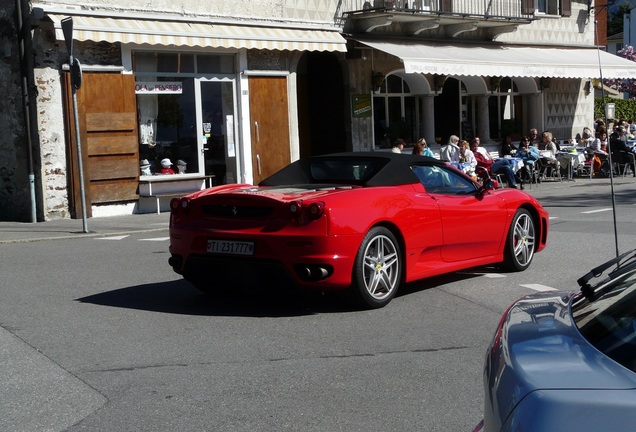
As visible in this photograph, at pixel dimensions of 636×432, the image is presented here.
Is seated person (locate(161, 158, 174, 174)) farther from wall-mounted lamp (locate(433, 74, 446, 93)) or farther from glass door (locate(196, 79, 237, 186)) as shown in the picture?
wall-mounted lamp (locate(433, 74, 446, 93))

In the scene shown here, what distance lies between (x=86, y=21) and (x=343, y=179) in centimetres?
1019

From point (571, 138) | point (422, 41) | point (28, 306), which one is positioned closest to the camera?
point (28, 306)

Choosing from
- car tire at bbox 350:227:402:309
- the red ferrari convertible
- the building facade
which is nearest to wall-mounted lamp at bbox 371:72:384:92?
the building facade

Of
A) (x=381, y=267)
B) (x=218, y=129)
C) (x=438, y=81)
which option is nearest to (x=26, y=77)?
(x=218, y=129)

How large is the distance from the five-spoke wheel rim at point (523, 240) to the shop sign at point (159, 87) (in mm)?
10717

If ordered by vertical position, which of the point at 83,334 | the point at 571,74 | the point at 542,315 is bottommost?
the point at 83,334

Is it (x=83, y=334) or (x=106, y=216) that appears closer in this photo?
(x=83, y=334)

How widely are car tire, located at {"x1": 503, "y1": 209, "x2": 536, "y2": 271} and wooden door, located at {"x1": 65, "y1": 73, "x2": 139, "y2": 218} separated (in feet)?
32.8

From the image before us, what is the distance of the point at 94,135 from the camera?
59.6 feet

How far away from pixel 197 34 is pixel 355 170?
11010mm

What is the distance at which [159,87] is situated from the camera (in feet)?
64.2

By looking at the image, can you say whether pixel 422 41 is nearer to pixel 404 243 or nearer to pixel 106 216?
pixel 106 216

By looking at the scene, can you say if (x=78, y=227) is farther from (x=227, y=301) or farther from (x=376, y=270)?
(x=376, y=270)

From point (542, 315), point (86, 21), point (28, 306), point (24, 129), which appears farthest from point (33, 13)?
point (542, 315)
